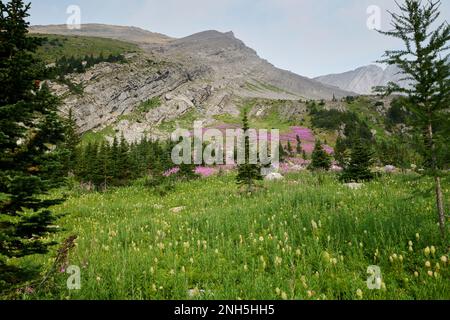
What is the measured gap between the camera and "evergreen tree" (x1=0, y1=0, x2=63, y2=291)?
478 centimetres

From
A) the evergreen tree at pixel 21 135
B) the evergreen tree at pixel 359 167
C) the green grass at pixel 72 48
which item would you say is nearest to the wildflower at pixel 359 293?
the evergreen tree at pixel 21 135

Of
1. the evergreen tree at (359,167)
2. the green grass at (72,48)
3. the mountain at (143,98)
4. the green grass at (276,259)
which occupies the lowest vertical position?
the green grass at (276,259)

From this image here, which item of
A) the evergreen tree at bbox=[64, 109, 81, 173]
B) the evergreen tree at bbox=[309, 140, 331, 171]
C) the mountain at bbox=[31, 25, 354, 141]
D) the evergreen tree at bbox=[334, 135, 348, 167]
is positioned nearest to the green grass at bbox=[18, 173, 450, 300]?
the evergreen tree at bbox=[64, 109, 81, 173]

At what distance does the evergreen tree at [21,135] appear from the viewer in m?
4.78

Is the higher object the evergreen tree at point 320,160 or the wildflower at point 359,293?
the evergreen tree at point 320,160

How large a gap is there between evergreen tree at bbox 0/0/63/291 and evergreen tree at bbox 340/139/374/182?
17.3 m

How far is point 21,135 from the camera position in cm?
514

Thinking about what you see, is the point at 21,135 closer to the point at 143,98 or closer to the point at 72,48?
the point at 143,98

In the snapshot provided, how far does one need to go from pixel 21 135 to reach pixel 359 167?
59.8 ft

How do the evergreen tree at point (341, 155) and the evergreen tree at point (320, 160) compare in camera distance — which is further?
the evergreen tree at point (341, 155)

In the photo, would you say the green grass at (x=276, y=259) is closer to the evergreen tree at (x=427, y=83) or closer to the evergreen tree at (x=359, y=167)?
the evergreen tree at (x=427, y=83)

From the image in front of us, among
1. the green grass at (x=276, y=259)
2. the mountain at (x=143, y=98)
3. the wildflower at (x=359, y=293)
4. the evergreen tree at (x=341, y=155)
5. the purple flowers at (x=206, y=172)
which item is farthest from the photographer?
the mountain at (x=143, y=98)

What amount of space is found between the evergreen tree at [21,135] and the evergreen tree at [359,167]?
1729 cm

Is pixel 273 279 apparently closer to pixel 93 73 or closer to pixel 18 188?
pixel 18 188
